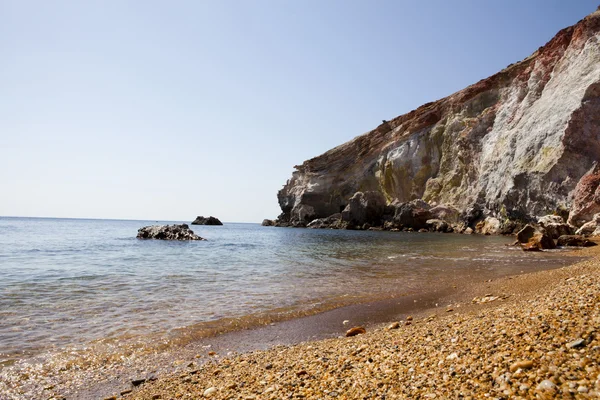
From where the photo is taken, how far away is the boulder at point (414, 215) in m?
58.5

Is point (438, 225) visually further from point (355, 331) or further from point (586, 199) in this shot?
point (355, 331)

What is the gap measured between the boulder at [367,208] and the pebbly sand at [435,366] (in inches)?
2393

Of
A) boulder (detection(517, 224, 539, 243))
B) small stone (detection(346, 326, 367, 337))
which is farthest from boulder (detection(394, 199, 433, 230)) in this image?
small stone (detection(346, 326, 367, 337))

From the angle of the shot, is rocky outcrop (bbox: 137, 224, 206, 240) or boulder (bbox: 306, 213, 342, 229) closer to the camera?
rocky outcrop (bbox: 137, 224, 206, 240)

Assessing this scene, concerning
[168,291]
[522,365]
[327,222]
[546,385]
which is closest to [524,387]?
[546,385]

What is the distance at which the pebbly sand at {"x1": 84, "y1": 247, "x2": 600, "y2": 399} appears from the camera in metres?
3.02

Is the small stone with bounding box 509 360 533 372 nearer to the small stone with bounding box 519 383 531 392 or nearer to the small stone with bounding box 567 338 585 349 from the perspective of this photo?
the small stone with bounding box 519 383 531 392

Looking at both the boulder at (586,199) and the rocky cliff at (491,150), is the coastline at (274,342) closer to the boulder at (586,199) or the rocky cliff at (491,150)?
the boulder at (586,199)

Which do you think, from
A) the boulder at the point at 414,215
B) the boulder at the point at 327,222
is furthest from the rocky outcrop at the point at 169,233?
the boulder at the point at 327,222

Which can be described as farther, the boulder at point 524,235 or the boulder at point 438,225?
the boulder at point 438,225

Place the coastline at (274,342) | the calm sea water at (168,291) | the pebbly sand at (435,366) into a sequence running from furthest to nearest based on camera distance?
1. the calm sea water at (168,291)
2. the coastline at (274,342)
3. the pebbly sand at (435,366)

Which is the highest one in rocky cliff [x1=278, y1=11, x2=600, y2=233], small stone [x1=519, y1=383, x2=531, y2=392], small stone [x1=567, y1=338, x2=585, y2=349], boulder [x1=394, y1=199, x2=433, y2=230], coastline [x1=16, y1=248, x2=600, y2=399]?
A: rocky cliff [x1=278, y1=11, x2=600, y2=233]

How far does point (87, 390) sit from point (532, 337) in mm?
5494

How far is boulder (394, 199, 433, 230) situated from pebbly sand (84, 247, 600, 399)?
55371 millimetres
